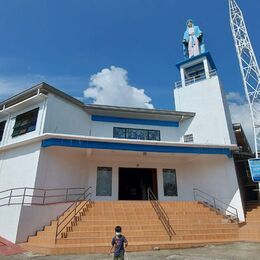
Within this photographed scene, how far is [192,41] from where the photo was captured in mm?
20500

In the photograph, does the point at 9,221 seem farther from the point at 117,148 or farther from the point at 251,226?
the point at 251,226

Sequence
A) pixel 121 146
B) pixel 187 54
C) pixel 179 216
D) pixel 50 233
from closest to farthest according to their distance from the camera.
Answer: pixel 50 233 < pixel 179 216 < pixel 121 146 < pixel 187 54

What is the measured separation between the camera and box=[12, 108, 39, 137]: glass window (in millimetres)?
14047

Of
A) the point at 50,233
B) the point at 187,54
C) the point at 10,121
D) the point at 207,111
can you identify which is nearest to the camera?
the point at 50,233

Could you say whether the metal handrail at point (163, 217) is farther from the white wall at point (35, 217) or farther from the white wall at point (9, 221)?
the white wall at point (9, 221)

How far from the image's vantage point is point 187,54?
68.5ft

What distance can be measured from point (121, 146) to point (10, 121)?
818 cm

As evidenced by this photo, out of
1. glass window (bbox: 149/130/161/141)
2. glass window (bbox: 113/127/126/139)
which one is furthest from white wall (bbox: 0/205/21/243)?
glass window (bbox: 149/130/161/141)

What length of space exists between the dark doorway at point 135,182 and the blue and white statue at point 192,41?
11411mm

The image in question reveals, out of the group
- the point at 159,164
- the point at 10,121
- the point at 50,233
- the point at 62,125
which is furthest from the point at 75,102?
the point at 50,233

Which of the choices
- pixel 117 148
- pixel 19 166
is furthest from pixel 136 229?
pixel 19 166

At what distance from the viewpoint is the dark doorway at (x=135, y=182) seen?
50.9ft

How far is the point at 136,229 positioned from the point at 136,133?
26.6 ft

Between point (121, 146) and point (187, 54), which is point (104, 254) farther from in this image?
point (187, 54)
